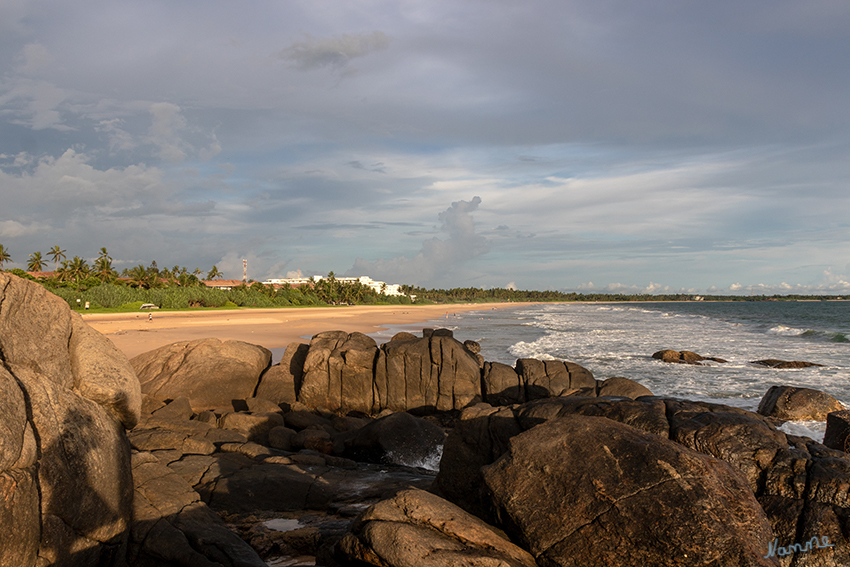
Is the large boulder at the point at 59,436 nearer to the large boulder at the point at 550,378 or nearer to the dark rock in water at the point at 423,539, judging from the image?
the dark rock in water at the point at 423,539

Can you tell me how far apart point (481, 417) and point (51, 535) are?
522cm

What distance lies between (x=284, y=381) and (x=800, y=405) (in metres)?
14.4

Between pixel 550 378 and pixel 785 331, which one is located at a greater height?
pixel 550 378

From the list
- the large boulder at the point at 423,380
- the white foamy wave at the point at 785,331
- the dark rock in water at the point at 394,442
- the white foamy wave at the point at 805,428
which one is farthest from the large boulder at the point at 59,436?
the white foamy wave at the point at 785,331

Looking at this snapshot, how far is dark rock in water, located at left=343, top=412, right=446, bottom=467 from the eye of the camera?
33.8 feet

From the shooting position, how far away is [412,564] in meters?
4.43

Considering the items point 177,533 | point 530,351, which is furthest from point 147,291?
point 177,533

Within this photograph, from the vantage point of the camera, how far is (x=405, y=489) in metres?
6.43

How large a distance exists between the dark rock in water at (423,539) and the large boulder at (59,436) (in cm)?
255

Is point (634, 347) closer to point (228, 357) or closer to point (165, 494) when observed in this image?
point (228, 357)

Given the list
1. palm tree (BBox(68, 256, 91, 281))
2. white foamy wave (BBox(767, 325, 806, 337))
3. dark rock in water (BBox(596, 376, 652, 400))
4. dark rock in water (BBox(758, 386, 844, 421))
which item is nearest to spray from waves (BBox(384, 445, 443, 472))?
dark rock in water (BBox(596, 376, 652, 400))

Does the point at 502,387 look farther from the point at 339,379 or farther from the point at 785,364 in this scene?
the point at 785,364

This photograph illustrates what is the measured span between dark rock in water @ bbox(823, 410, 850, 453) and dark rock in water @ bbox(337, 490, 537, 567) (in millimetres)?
7682

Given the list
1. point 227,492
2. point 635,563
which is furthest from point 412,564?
point 227,492
